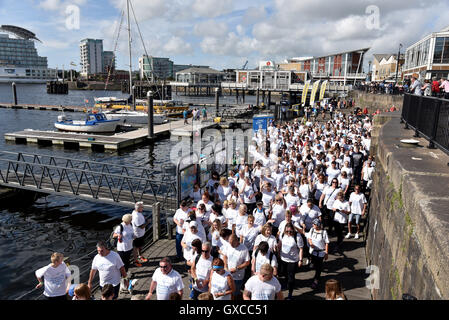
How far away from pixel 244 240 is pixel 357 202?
330cm

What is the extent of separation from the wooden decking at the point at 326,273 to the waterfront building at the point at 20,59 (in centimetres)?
20138

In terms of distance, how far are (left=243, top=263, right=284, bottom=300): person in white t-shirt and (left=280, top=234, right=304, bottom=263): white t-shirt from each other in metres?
1.46

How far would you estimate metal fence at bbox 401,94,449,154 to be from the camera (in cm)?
575

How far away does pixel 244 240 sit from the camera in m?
6.79

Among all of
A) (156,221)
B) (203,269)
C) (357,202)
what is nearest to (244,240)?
(203,269)

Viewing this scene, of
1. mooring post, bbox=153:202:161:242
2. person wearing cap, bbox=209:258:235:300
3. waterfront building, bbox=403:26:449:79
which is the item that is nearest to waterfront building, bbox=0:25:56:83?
waterfront building, bbox=403:26:449:79

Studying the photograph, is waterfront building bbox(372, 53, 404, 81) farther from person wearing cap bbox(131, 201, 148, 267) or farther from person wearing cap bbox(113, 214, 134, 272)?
person wearing cap bbox(113, 214, 134, 272)

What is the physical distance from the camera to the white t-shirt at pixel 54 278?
6.03 meters

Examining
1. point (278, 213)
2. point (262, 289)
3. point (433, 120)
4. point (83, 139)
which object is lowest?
point (83, 139)

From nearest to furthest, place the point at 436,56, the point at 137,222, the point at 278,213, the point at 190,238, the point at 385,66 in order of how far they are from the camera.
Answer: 1. the point at 190,238
2. the point at 278,213
3. the point at 137,222
4. the point at 436,56
5. the point at 385,66

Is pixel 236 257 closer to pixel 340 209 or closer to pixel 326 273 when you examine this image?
pixel 326 273

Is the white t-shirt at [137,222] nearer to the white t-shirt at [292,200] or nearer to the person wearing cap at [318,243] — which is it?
the white t-shirt at [292,200]

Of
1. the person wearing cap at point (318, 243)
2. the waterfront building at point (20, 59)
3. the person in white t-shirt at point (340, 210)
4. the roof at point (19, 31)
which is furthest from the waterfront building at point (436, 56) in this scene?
the roof at point (19, 31)
